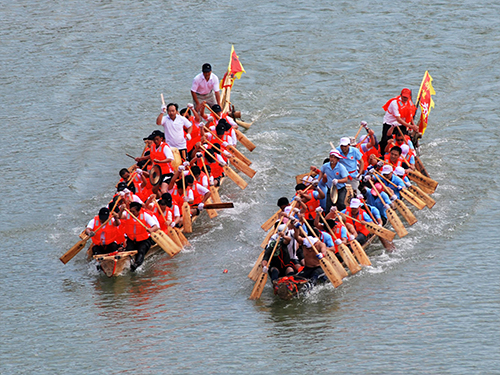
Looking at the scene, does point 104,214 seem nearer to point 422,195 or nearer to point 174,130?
point 174,130

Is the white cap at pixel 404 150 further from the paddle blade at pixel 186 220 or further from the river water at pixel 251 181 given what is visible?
the paddle blade at pixel 186 220

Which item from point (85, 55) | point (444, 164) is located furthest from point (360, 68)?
point (85, 55)

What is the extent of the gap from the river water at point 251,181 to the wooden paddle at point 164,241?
45cm

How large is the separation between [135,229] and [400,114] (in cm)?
721

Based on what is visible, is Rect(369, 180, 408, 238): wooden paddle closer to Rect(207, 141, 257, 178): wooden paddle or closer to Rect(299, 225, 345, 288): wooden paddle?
Rect(299, 225, 345, 288): wooden paddle

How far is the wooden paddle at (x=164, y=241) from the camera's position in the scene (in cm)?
1634

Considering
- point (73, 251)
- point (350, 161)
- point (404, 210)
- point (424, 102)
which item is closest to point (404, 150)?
point (404, 210)

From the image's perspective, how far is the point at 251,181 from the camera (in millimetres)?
20641

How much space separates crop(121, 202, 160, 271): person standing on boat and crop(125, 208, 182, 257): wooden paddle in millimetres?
84

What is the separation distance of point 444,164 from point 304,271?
733cm

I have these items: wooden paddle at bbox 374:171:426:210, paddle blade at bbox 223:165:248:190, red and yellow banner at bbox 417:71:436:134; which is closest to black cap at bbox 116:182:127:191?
paddle blade at bbox 223:165:248:190

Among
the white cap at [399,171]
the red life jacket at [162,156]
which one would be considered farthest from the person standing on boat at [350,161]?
the red life jacket at [162,156]

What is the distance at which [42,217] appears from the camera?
63.5 ft

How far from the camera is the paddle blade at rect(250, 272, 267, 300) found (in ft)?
48.7
